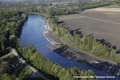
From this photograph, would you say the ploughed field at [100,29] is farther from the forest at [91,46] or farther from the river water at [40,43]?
the river water at [40,43]

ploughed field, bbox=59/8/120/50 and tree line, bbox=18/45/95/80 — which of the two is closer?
tree line, bbox=18/45/95/80

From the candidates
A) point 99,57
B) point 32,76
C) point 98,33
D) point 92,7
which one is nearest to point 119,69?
point 99,57

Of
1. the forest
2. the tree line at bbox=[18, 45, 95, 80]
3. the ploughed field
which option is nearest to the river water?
the forest

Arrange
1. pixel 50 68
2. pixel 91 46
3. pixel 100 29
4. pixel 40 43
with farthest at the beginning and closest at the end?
pixel 100 29, pixel 40 43, pixel 91 46, pixel 50 68

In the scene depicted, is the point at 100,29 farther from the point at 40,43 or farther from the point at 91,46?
the point at 91,46

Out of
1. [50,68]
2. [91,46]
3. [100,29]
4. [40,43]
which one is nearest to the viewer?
[50,68]

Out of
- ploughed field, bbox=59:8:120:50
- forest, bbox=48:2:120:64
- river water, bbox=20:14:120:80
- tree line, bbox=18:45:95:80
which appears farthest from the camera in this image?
ploughed field, bbox=59:8:120:50

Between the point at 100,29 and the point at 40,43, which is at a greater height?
the point at 100,29

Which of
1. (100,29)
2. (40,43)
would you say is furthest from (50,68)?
(100,29)

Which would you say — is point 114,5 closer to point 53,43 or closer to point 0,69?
point 53,43

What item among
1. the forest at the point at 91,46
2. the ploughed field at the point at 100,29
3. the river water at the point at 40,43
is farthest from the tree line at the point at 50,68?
the ploughed field at the point at 100,29

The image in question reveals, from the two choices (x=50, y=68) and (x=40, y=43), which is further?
→ (x=40, y=43)

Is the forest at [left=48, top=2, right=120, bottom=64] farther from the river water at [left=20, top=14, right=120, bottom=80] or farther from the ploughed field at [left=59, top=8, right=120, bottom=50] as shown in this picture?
the ploughed field at [left=59, top=8, right=120, bottom=50]
